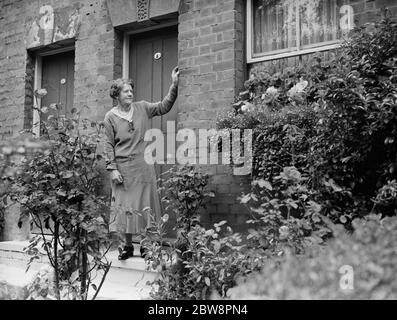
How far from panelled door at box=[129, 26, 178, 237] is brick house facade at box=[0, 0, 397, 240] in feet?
0.11

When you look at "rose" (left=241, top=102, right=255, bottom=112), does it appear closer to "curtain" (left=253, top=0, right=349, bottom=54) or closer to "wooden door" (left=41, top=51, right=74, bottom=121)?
"curtain" (left=253, top=0, right=349, bottom=54)

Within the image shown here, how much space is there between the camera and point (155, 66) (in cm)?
587

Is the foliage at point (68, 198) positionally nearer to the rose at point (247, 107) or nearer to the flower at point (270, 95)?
the rose at point (247, 107)

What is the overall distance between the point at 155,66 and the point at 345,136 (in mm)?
3040

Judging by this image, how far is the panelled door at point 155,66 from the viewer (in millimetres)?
5711

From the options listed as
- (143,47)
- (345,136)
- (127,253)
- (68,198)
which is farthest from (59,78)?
(345,136)

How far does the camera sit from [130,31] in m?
6.02

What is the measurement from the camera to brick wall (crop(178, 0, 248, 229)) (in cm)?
482

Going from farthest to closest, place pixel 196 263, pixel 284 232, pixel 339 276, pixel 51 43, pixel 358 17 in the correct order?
pixel 51 43, pixel 358 17, pixel 196 263, pixel 284 232, pixel 339 276

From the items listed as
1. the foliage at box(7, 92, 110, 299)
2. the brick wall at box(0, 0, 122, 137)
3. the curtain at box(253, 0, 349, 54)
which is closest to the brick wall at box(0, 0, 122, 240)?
the brick wall at box(0, 0, 122, 137)

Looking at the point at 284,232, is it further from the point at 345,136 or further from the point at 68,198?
the point at 68,198
